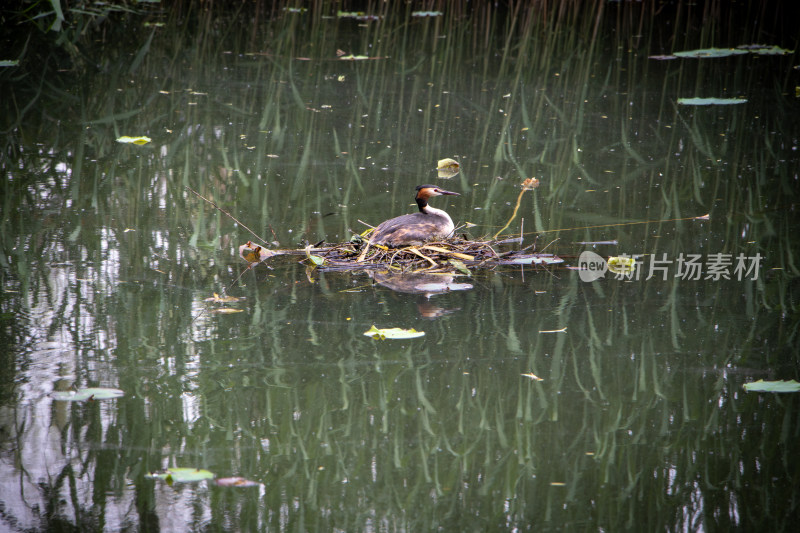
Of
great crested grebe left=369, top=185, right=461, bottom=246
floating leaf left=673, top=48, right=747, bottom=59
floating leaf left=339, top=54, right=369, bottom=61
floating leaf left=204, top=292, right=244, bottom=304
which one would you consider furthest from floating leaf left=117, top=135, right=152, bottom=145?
floating leaf left=673, top=48, right=747, bottom=59

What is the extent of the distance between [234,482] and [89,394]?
77 cm

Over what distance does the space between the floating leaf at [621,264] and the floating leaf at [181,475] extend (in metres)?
2.44

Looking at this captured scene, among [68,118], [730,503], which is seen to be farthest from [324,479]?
[68,118]

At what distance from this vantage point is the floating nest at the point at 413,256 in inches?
177

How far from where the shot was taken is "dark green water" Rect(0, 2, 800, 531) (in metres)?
2.70

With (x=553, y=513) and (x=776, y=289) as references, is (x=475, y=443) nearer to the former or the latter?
(x=553, y=513)

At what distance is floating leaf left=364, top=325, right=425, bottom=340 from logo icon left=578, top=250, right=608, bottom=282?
1057 millimetres

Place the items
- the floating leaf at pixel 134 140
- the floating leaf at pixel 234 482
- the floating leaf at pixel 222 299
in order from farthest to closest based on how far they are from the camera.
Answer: the floating leaf at pixel 134 140
the floating leaf at pixel 222 299
the floating leaf at pixel 234 482

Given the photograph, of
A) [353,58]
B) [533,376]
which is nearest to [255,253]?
[533,376]

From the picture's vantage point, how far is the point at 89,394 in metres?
3.14

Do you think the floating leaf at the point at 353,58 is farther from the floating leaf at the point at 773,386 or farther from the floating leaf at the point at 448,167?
the floating leaf at the point at 773,386

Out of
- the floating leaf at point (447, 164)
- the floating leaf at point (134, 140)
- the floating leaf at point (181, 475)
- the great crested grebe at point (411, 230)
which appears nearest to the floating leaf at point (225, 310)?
the great crested grebe at point (411, 230)

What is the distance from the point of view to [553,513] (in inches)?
103

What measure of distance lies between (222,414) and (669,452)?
1489 millimetres
